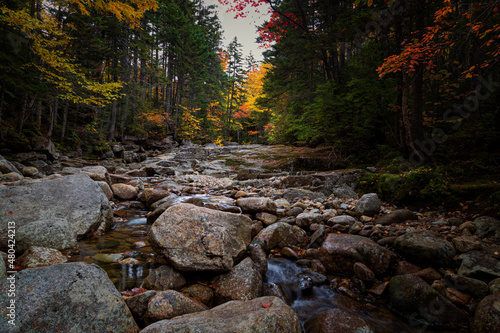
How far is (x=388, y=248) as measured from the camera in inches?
138

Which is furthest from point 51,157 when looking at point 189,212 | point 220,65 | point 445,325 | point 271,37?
point 220,65

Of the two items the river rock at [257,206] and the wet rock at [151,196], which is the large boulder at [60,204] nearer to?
the wet rock at [151,196]

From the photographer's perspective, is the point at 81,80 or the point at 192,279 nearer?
the point at 192,279

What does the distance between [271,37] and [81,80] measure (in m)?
10.2

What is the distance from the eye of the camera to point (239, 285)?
2.63 m

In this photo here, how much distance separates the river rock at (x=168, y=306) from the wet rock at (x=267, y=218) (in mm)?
2673

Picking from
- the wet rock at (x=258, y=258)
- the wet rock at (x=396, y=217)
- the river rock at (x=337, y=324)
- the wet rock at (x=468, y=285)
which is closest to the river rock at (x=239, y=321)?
the river rock at (x=337, y=324)

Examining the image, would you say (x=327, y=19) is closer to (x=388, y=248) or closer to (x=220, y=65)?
(x=388, y=248)

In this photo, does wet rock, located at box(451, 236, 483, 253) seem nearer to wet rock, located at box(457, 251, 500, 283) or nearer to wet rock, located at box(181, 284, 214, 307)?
wet rock, located at box(457, 251, 500, 283)

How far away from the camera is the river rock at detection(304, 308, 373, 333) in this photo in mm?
2059

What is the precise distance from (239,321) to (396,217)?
414 centimetres

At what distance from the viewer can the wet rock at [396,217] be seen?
4.24 m

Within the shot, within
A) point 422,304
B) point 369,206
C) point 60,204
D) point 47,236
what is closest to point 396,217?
point 369,206

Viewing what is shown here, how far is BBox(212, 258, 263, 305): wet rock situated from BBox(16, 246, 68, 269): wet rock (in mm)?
2178
